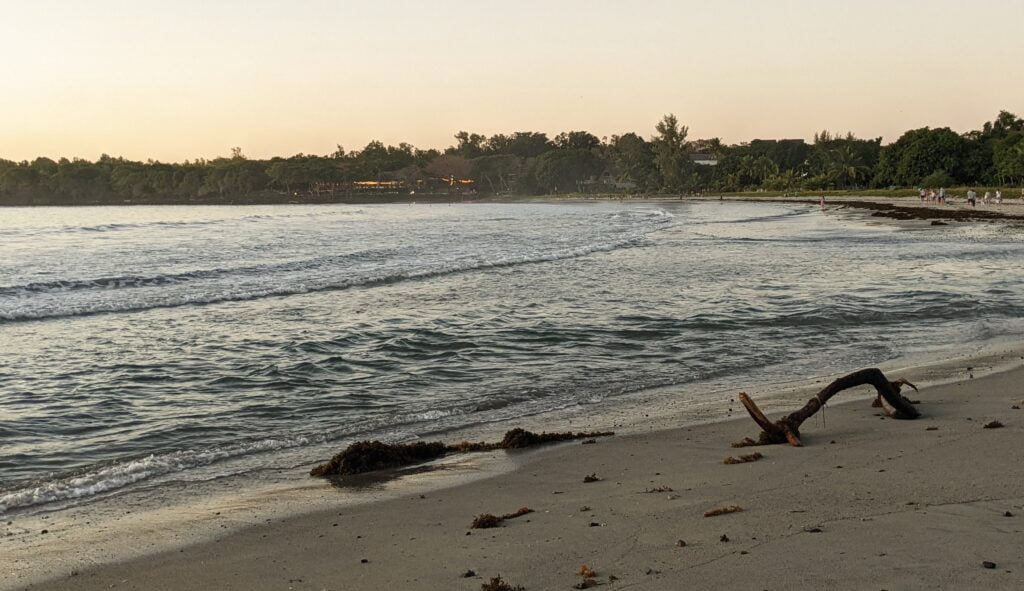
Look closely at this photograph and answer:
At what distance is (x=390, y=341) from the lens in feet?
50.0

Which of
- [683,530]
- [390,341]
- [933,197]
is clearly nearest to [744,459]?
[683,530]

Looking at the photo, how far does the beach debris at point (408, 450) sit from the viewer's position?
7.65 metres

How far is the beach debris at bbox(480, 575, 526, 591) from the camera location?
4676 millimetres

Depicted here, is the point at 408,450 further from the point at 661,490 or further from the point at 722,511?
the point at 722,511

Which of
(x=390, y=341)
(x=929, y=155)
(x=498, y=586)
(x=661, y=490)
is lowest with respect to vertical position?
(x=390, y=341)

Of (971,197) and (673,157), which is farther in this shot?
(673,157)

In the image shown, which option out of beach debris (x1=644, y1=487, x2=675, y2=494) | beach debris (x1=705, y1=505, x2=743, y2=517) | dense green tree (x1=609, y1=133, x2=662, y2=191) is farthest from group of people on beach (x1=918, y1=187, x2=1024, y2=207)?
dense green tree (x1=609, y1=133, x2=662, y2=191)

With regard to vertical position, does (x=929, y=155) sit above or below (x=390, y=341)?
above

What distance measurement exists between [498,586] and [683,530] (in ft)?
4.68

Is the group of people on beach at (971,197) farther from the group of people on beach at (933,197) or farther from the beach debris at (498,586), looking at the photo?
the beach debris at (498,586)

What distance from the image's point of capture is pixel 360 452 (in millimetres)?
Answer: 7766

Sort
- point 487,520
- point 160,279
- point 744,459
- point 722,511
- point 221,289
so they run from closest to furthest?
point 722,511, point 487,520, point 744,459, point 221,289, point 160,279

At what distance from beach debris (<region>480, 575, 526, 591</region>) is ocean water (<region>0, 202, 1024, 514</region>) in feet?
11.6

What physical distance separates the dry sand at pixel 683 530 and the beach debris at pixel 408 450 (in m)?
0.66
